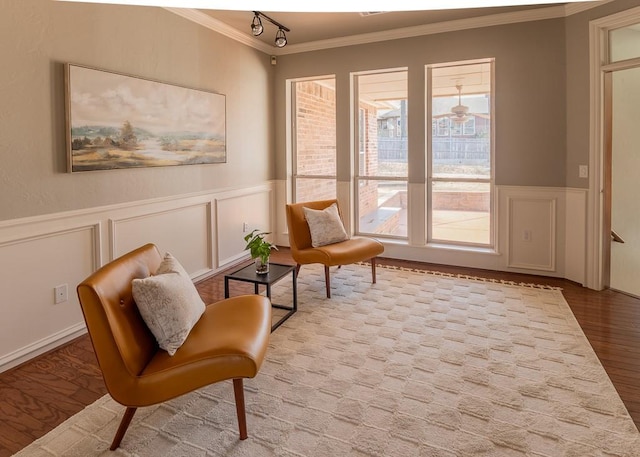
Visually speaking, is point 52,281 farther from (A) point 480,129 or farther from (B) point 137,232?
(A) point 480,129

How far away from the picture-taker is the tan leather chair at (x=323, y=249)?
12.6 feet

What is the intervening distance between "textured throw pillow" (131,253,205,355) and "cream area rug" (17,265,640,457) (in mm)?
460

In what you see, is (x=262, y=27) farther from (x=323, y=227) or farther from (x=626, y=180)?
(x=626, y=180)

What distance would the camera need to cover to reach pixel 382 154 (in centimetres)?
527

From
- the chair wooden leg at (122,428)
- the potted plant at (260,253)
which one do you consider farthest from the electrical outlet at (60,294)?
the chair wooden leg at (122,428)

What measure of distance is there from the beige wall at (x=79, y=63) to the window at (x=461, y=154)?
2314mm

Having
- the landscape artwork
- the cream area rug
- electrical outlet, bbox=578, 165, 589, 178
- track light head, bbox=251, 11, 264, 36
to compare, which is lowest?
the cream area rug

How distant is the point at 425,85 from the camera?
4.79 m

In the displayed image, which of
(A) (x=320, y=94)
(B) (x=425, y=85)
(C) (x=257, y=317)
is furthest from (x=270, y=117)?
(C) (x=257, y=317)

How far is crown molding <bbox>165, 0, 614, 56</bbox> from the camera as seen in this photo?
13.1 ft

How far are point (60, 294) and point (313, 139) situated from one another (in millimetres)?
3630

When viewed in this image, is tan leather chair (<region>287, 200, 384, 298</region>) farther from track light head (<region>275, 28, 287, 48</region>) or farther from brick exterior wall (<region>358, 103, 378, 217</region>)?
track light head (<region>275, 28, 287, 48</region>)

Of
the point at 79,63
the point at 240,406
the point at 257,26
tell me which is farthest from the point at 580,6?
the point at 240,406

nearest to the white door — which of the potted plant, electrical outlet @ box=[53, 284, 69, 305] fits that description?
the potted plant
